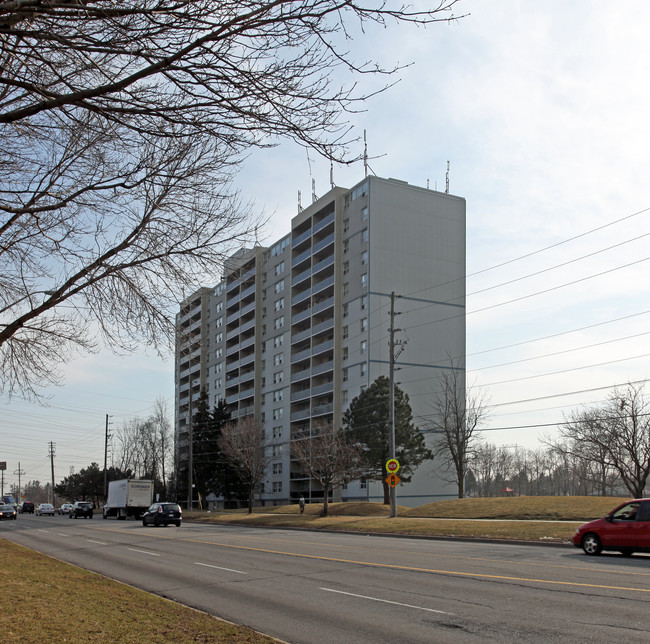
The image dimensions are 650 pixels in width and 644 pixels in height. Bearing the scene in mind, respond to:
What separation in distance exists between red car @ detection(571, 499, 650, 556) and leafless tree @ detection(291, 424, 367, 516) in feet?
94.0

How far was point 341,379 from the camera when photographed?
71562 millimetres

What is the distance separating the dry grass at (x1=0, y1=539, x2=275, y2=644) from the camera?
26.2 feet

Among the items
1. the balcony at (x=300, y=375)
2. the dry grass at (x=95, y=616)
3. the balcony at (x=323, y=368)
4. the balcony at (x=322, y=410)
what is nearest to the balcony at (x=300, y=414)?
the balcony at (x=322, y=410)

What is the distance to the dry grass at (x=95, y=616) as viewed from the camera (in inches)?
314

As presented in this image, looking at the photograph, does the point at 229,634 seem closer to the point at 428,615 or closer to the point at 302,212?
the point at 428,615

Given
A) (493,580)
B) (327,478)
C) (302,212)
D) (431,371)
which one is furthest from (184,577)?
(302,212)

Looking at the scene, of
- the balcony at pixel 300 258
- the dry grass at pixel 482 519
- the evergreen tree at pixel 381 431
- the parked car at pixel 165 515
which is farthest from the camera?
the balcony at pixel 300 258

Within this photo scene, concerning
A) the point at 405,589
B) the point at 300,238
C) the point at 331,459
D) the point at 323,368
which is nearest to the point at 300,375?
the point at 323,368

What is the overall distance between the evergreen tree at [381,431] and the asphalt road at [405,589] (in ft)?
99.0

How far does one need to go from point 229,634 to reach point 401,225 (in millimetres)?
63323

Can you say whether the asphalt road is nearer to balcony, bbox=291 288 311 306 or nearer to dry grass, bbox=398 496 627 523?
dry grass, bbox=398 496 627 523

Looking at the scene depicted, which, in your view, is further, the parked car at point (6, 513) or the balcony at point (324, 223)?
the balcony at point (324, 223)

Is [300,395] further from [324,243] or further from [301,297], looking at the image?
[324,243]

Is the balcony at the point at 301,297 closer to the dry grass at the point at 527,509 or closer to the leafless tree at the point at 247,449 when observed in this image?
the leafless tree at the point at 247,449
